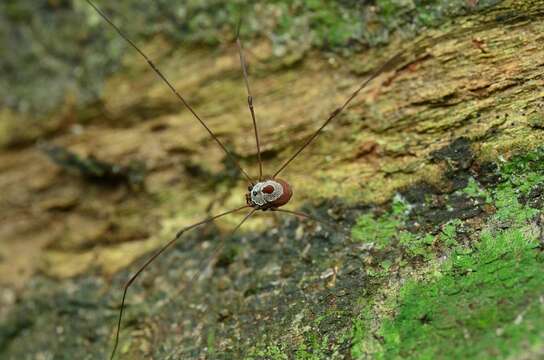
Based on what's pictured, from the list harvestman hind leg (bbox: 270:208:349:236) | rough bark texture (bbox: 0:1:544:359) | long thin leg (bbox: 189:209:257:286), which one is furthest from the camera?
long thin leg (bbox: 189:209:257:286)

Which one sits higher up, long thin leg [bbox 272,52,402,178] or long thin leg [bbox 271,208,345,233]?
long thin leg [bbox 272,52,402,178]

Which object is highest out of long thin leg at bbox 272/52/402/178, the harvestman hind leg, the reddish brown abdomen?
long thin leg at bbox 272/52/402/178

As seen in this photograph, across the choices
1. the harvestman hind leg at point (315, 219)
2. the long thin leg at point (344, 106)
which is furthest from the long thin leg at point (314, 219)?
the long thin leg at point (344, 106)

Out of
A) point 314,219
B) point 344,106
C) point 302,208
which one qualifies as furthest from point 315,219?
point 344,106

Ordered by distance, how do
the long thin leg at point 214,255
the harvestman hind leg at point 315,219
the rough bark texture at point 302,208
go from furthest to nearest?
the long thin leg at point 214,255, the harvestman hind leg at point 315,219, the rough bark texture at point 302,208

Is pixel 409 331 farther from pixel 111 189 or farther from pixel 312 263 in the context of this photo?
pixel 111 189

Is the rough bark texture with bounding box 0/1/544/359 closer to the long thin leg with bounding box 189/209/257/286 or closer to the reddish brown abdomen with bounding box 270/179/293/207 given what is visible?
the long thin leg with bounding box 189/209/257/286

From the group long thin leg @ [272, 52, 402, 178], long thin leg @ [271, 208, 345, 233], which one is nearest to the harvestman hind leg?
long thin leg @ [271, 208, 345, 233]

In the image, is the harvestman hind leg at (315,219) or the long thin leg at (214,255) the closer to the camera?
the harvestman hind leg at (315,219)

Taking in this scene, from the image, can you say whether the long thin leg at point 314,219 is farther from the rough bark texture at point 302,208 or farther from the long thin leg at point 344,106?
the long thin leg at point 344,106
